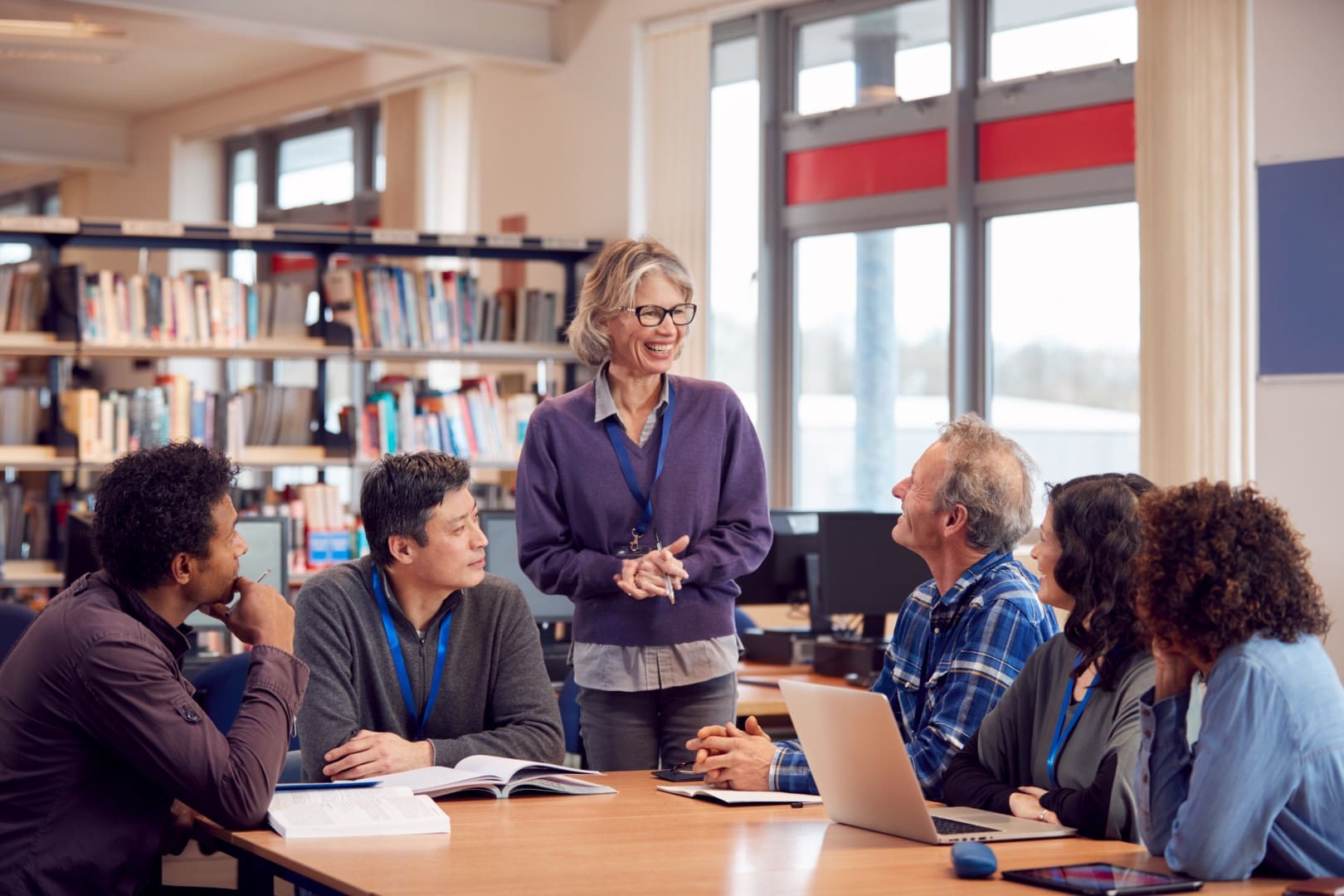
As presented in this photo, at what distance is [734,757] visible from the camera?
8.38ft

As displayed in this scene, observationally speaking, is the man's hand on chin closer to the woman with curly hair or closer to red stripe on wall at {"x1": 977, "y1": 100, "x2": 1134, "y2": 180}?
the woman with curly hair

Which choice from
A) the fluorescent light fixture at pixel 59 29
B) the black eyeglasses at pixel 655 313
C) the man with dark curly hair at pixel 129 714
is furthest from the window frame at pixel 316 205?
the man with dark curly hair at pixel 129 714

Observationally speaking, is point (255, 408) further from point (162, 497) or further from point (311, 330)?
point (162, 497)

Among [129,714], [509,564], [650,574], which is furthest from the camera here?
[509,564]

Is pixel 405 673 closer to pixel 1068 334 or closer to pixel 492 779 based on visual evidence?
pixel 492 779

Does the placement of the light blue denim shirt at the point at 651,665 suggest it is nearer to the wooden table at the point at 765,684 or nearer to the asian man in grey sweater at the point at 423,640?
the asian man in grey sweater at the point at 423,640

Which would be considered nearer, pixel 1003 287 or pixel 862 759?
pixel 862 759

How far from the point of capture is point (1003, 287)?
6898mm

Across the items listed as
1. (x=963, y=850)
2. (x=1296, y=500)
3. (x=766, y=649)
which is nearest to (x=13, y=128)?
(x=766, y=649)

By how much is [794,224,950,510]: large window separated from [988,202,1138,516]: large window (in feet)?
1.01

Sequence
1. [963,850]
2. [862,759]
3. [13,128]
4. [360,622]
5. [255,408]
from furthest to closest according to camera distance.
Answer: [13,128] → [255,408] → [360,622] → [862,759] → [963,850]

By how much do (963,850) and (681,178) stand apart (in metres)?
6.28

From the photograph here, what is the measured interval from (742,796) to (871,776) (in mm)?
362

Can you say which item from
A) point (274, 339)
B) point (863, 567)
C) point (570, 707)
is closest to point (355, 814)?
point (570, 707)
